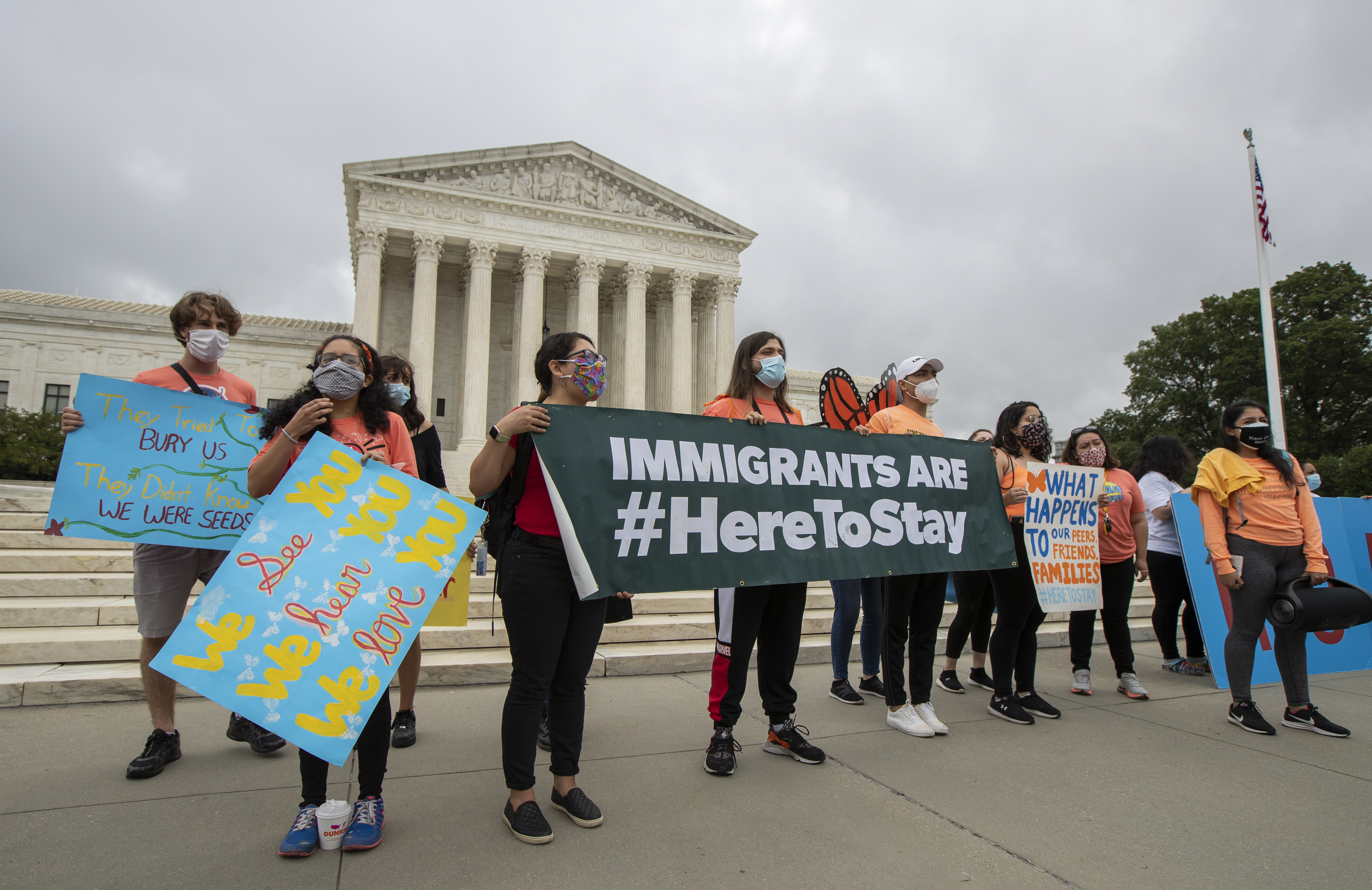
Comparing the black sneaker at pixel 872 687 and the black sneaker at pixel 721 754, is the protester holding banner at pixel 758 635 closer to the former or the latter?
the black sneaker at pixel 721 754

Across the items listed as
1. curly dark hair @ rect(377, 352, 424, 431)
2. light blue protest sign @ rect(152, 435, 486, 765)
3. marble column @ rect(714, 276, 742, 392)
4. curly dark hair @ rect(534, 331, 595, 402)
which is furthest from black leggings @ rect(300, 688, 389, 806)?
marble column @ rect(714, 276, 742, 392)

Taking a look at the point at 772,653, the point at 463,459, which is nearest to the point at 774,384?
the point at 772,653

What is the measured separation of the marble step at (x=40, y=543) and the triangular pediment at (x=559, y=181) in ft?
85.8

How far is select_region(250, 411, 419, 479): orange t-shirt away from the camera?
2936 mm

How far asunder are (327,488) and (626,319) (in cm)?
3279

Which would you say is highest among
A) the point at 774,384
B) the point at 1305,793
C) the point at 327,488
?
the point at 774,384

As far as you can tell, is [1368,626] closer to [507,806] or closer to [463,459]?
[507,806]

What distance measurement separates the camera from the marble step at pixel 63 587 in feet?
20.7

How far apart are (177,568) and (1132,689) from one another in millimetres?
6679

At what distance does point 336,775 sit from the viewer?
138 inches

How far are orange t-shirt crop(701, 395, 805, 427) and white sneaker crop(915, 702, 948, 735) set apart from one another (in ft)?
6.64

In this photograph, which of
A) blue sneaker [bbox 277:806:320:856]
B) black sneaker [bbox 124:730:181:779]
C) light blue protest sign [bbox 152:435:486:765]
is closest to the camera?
light blue protest sign [bbox 152:435:486:765]

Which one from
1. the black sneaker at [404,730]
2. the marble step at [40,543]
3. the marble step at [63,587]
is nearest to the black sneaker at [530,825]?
the black sneaker at [404,730]

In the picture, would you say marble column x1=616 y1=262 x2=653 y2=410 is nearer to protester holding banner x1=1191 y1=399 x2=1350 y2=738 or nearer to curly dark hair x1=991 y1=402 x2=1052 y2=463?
curly dark hair x1=991 y1=402 x2=1052 y2=463
